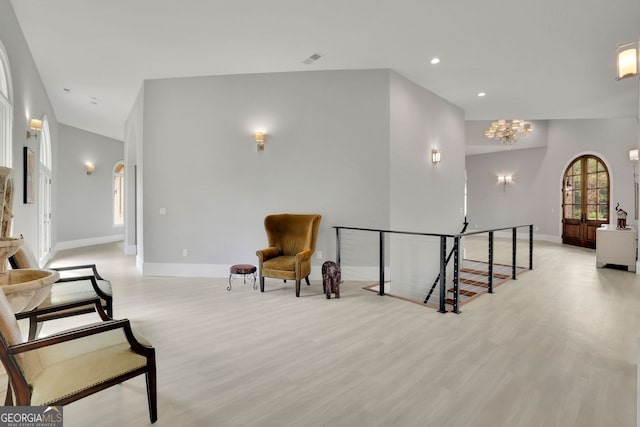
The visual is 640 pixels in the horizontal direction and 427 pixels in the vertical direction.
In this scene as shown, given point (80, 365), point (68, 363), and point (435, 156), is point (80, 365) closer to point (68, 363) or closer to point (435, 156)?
point (68, 363)

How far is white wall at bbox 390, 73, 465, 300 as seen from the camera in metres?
5.38

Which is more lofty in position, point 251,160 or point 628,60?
point 628,60

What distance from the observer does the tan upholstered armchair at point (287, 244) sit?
4508 mm

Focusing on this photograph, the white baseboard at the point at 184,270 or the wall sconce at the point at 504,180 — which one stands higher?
the wall sconce at the point at 504,180

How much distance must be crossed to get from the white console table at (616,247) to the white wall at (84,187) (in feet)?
41.9

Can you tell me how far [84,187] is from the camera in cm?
948

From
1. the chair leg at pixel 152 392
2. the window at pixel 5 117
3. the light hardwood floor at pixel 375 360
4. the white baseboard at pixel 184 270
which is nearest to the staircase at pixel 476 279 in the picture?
the light hardwood floor at pixel 375 360

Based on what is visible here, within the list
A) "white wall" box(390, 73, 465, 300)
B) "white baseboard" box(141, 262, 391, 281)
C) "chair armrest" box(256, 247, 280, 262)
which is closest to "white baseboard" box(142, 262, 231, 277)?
"white baseboard" box(141, 262, 391, 281)

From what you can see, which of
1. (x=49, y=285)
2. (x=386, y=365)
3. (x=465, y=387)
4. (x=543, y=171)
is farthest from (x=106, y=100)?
(x=543, y=171)

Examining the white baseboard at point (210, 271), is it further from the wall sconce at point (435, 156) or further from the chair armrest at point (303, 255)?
the wall sconce at point (435, 156)

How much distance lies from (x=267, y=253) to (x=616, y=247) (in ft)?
21.5

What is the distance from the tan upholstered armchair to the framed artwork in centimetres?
357

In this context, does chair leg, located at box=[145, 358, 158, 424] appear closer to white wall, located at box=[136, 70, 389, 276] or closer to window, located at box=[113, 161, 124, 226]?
white wall, located at box=[136, 70, 389, 276]

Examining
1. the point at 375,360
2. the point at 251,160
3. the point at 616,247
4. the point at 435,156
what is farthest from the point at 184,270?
the point at 616,247
